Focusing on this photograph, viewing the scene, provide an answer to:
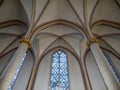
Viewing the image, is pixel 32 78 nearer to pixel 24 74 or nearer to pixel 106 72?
pixel 24 74

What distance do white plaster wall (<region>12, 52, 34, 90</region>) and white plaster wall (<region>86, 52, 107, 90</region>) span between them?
168 inches

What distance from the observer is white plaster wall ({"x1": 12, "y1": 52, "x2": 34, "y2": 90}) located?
12.0 metres

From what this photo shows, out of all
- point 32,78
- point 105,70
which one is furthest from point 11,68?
point 105,70

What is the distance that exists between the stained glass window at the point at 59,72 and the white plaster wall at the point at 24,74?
66.5 inches

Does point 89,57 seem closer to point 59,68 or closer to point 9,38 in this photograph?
point 59,68

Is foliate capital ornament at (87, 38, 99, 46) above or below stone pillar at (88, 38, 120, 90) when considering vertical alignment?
above

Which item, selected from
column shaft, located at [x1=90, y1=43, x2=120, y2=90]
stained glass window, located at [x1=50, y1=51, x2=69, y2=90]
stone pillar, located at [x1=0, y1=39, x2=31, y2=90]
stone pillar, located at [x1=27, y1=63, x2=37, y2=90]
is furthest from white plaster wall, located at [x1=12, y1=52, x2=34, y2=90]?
column shaft, located at [x1=90, y1=43, x2=120, y2=90]

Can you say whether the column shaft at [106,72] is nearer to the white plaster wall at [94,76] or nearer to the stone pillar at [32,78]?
the white plaster wall at [94,76]

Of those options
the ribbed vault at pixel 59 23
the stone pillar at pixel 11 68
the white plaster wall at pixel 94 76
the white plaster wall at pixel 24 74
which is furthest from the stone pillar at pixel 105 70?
the white plaster wall at pixel 24 74

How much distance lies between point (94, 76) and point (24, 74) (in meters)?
4.91

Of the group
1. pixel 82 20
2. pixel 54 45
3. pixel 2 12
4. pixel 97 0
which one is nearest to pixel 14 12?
pixel 2 12

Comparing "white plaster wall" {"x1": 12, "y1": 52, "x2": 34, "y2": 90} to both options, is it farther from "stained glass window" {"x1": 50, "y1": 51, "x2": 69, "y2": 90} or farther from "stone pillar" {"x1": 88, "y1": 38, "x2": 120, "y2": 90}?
"stone pillar" {"x1": 88, "y1": 38, "x2": 120, "y2": 90}

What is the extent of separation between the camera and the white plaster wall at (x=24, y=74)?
1201cm

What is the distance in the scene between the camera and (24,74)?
12836 mm
